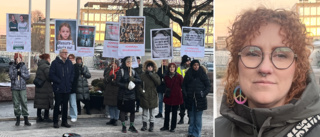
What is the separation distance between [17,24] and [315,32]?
36.0ft

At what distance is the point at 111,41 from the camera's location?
38.8ft

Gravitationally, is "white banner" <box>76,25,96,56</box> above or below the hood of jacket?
above

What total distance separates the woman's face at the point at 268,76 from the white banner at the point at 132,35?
8707 millimetres

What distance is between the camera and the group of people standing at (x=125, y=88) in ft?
28.7

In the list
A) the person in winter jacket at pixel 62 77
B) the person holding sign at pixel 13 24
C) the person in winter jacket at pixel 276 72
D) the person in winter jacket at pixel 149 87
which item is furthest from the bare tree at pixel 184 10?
the person in winter jacket at pixel 276 72

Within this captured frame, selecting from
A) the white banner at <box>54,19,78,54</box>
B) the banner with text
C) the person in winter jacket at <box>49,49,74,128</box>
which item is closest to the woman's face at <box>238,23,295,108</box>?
the person in winter jacket at <box>49,49,74,128</box>

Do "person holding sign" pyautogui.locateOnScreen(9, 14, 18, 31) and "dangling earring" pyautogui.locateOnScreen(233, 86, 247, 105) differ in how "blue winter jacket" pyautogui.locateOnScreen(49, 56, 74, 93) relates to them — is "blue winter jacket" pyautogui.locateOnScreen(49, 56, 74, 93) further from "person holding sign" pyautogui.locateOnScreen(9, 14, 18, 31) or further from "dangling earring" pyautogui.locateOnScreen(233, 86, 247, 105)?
"dangling earring" pyautogui.locateOnScreen(233, 86, 247, 105)

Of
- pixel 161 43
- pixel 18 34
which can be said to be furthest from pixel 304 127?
pixel 18 34

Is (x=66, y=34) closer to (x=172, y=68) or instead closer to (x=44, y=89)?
(x=44, y=89)

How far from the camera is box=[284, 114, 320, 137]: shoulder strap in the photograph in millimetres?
1273

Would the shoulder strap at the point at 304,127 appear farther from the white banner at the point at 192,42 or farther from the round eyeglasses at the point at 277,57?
the white banner at the point at 192,42

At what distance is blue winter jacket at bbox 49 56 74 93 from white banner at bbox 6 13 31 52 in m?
1.61

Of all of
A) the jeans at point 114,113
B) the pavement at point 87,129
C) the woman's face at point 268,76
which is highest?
the woman's face at point 268,76

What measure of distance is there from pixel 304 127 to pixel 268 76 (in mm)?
160
